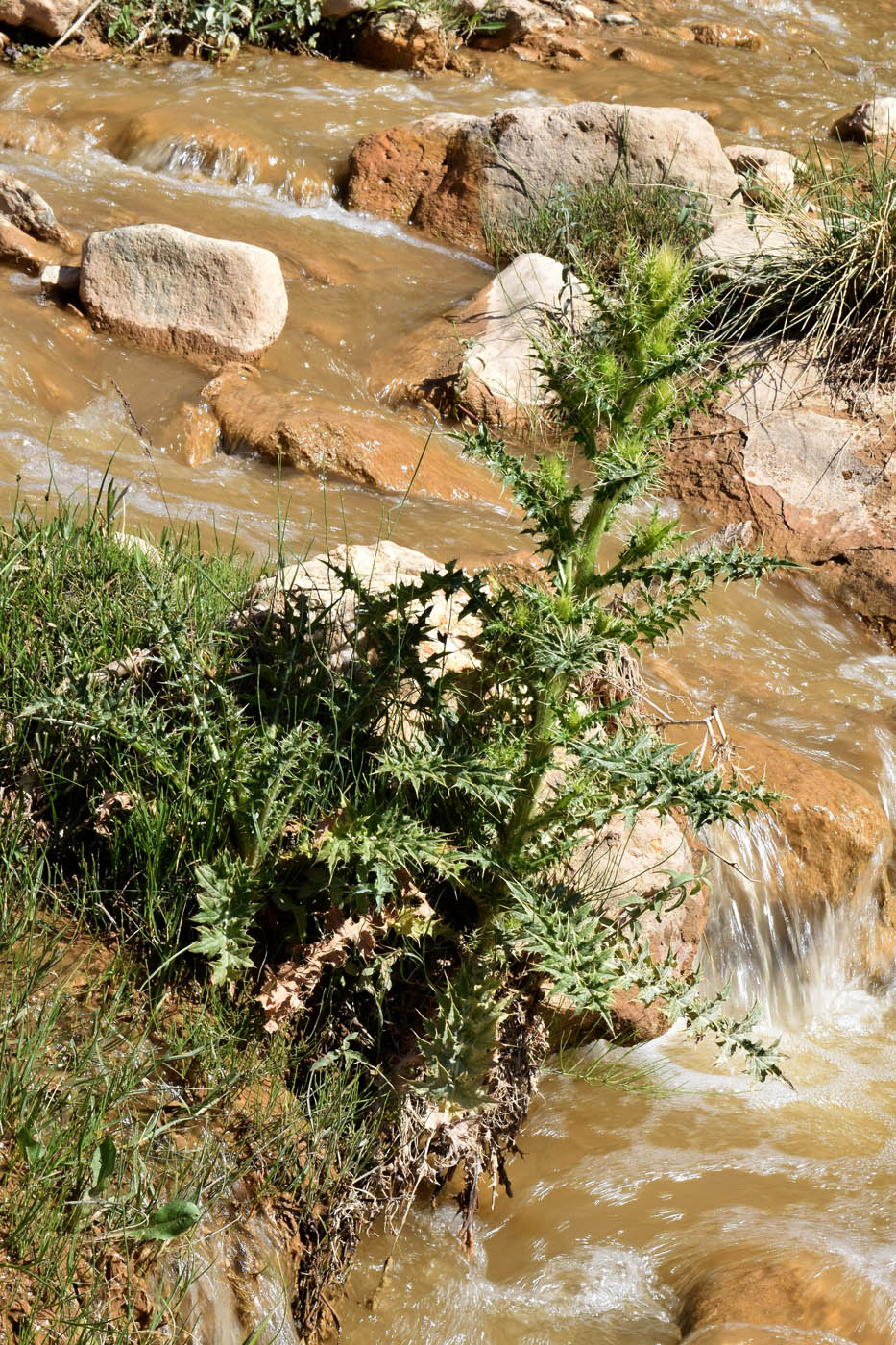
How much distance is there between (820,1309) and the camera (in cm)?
279

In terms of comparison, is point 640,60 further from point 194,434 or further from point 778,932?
point 778,932

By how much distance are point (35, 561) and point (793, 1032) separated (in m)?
2.79

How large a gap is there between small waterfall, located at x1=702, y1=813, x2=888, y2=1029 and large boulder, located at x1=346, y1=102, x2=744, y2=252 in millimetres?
4660

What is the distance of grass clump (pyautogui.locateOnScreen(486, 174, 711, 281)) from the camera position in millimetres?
7340

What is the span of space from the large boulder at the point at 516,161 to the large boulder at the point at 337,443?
2.68 meters

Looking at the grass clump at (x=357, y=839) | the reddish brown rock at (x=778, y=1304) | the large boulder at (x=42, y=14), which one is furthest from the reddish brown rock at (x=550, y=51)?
the reddish brown rock at (x=778, y=1304)

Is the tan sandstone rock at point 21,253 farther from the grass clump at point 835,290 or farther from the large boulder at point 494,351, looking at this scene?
the grass clump at point 835,290

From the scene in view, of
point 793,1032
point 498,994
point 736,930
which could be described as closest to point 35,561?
point 498,994

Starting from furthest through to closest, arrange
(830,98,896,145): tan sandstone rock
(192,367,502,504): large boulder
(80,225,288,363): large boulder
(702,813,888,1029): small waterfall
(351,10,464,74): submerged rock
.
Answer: (351,10,464,74): submerged rock
(830,98,896,145): tan sandstone rock
(80,225,288,363): large boulder
(192,367,502,504): large boulder
(702,813,888,1029): small waterfall

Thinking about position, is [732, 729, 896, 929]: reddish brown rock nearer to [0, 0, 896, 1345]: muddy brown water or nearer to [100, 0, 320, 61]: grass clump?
[0, 0, 896, 1345]: muddy brown water

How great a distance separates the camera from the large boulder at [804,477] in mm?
5691

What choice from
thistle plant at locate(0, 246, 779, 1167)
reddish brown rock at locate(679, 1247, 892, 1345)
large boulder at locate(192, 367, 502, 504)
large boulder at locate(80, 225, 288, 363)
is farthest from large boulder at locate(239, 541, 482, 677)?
large boulder at locate(80, 225, 288, 363)

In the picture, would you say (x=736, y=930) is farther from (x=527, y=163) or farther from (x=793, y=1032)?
(x=527, y=163)

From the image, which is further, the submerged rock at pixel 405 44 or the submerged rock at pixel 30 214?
the submerged rock at pixel 405 44
